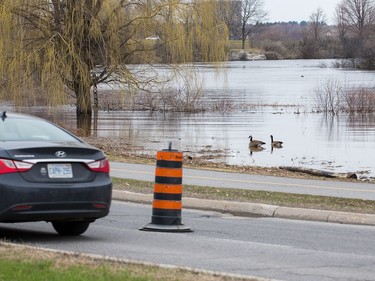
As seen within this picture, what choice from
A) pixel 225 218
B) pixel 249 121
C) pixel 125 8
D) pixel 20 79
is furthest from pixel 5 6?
pixel 225 218

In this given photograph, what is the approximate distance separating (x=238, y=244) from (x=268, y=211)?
135 inches

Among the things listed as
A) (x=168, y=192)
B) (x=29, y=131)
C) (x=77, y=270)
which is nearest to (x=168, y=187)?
(x=168, y=192)

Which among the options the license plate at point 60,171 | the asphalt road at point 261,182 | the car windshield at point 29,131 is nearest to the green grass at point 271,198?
the asphalt road at point 261,182

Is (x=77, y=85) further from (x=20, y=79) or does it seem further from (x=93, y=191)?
(x=93, y=191)

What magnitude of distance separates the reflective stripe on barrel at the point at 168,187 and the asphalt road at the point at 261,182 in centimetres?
599

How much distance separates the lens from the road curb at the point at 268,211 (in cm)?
1284

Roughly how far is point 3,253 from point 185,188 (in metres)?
7.84

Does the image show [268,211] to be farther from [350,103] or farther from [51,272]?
[350,103]

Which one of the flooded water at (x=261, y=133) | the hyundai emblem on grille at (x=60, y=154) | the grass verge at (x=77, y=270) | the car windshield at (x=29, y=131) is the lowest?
the flooded water at (x=261, y=133)

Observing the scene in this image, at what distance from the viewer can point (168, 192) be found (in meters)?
10.9

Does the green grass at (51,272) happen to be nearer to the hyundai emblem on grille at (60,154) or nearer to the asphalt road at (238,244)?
the asphalt road at (238,244)

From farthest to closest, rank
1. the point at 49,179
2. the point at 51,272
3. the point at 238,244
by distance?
the point at 238,244 < the point at 49,179 < the point at 51,272

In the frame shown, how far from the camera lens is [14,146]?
9477 mm

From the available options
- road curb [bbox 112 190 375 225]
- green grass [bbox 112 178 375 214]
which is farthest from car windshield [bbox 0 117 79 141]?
green grass [bbox 112 178 375 214]
